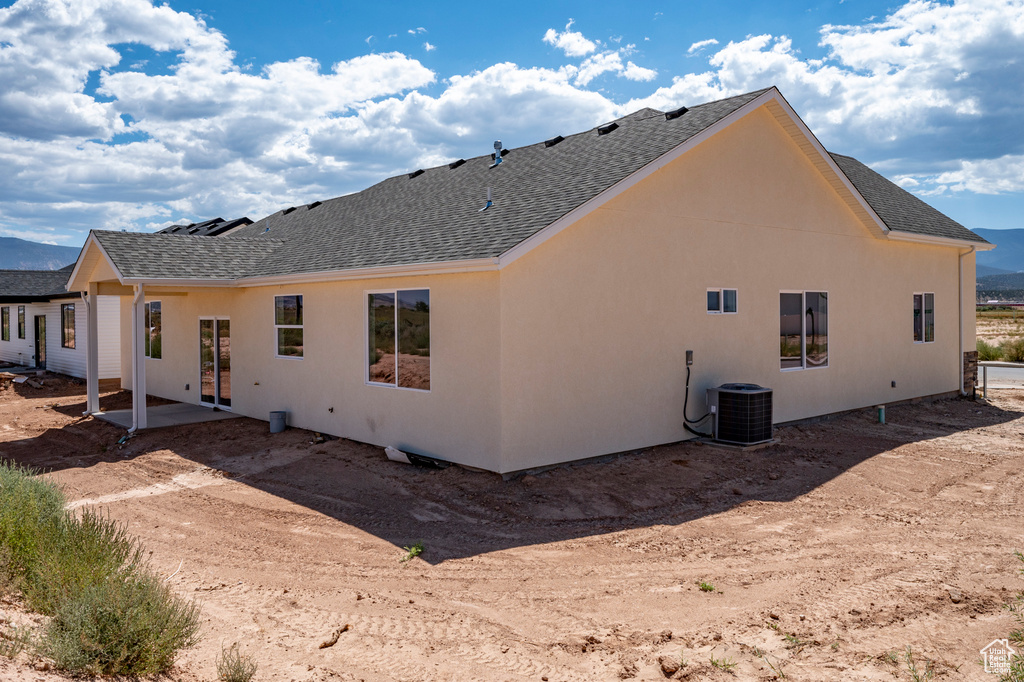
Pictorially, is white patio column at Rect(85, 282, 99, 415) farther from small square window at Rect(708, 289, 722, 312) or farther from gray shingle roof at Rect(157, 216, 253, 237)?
small square window at Rect(708, 289, 722, 312)

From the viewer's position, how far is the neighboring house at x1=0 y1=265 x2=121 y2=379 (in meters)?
23.2

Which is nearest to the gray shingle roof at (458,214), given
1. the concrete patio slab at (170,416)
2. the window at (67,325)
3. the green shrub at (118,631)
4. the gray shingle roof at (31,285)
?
the concrete patio slab at (170,416)

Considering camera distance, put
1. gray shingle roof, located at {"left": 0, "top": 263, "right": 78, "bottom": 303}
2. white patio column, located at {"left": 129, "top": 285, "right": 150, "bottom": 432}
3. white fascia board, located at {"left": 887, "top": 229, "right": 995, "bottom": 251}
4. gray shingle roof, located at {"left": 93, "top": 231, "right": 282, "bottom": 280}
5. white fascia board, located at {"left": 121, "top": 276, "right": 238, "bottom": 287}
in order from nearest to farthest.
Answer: white fascia board, located at {"left": 121, "top": 276, "right": 238, "bottom": 287}
white patio column, located at {"left": 129, "top": 285, "right": 150, "bottom": 432}
gray shingle roof, located at {"left": 93, "top": 231, "right": 282, "bottom": 280}
white fascia board, located at {"left": 887, "top": 229, "right": 995, "bottom": 251}
gray shingle roof, located at {"left": 0, "top": 263, "right": 78, "bottom": 303}

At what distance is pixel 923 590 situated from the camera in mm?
5824

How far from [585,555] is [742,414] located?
5.29 meters

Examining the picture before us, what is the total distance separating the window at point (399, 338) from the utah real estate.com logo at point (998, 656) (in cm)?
736

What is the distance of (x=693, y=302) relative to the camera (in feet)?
38.1

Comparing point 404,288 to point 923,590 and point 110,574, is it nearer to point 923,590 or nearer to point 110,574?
point 110,574

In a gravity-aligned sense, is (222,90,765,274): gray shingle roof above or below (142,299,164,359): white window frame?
above

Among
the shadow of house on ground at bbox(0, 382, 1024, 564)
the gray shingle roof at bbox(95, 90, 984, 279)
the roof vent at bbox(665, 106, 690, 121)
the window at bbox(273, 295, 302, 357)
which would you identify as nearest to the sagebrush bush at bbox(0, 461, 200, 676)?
the shadow of house on ground at bbox(0, 382, 1024, 564)

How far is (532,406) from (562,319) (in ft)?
4.32

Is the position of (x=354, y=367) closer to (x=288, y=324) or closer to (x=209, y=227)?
(x=288, y=324)

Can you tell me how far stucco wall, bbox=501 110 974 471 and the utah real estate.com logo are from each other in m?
5.64

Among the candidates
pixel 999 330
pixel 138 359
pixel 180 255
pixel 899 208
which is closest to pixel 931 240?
pixel 899 208
